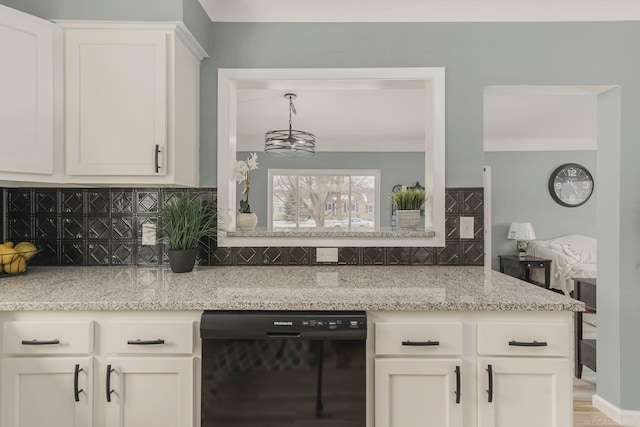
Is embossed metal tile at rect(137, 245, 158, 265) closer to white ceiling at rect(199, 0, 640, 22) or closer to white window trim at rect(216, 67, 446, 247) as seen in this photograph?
white window trim at rect(216, 67, 446, 247)

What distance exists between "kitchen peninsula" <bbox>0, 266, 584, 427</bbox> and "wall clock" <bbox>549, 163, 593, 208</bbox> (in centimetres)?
574

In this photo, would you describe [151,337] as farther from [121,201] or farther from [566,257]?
[566,257]

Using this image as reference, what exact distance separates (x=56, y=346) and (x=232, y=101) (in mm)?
1520

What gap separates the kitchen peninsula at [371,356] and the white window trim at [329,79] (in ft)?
2.58

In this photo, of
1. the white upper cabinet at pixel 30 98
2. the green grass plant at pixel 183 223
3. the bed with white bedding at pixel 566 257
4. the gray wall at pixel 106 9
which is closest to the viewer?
the white upper cabinet at pixel 30 98

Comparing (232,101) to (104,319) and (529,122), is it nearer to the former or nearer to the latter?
(104,319)

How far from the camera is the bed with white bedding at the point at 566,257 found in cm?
533

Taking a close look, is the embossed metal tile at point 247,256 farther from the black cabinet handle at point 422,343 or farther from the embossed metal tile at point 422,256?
the black cabinet handle at point 422,343

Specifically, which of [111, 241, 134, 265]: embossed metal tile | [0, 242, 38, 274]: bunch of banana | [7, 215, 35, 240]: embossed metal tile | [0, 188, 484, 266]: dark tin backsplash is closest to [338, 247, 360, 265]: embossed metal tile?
[0, 188, 484, 266]: dark tin backsplash

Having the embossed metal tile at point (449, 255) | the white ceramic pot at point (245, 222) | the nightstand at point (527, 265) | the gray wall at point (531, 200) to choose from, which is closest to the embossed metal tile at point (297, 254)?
the white ceramic pot at point (245, 222)

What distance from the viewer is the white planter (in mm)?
2325

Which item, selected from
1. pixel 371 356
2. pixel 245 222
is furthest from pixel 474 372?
pixel 245 222

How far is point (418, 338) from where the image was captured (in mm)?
1487

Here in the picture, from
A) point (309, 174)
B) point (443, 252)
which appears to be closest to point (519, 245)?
point (309, 174)
